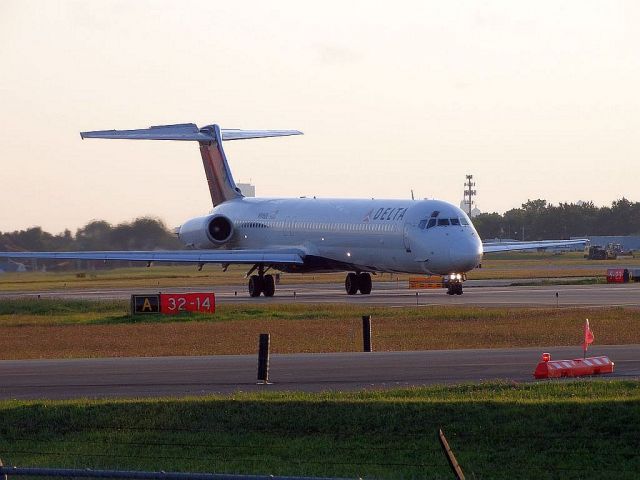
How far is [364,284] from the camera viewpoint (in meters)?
55.3

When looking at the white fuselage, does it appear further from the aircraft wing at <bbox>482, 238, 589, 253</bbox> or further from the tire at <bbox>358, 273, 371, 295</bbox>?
the aircraft wing at <bbox>482, 238, 589, 253</bbox>

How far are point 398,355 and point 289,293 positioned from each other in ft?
106

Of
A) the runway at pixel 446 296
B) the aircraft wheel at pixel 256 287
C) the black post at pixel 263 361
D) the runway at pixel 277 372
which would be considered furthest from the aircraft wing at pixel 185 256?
the black post at pixel 263 361

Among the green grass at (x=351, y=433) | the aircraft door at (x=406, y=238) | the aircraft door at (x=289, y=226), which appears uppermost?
the aircraft door at (x=289, y=226)

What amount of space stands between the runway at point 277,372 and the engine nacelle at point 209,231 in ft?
109

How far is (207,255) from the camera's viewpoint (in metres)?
53.9

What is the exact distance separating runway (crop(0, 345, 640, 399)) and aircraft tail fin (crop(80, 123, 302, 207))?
3308cm

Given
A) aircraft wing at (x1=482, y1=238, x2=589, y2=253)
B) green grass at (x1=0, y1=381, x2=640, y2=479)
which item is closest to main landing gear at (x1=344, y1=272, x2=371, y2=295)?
aircraft wing at (x1=482, y1=238, x2=589, y2=253)

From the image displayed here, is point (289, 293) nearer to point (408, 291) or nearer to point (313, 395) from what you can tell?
point (408, 291)

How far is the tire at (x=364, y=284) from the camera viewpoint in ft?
181

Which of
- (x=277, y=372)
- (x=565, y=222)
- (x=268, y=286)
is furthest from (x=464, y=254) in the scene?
(x=565, y=222)

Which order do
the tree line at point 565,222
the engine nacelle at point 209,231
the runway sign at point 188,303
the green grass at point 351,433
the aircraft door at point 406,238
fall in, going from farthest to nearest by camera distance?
the tree line at point 565,222 → the engine nacelle at point 209,231 → the aircraft door at point 406,238 → the runway sign at point 188,303 → the green grass at point 351,433

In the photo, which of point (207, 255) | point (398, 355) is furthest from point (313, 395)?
point (207, 255)

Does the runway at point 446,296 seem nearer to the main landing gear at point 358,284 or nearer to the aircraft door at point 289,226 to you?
the main landing gear at point 358,284
